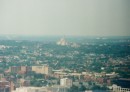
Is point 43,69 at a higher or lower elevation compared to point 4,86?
higher

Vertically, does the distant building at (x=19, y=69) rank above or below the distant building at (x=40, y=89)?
above

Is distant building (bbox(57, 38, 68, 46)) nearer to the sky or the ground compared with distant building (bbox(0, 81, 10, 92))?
nearer to the sky

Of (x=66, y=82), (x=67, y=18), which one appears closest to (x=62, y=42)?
(x=67, y=18)

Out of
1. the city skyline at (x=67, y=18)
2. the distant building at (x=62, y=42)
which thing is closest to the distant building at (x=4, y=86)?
the city skyline at (x=67, y=18)

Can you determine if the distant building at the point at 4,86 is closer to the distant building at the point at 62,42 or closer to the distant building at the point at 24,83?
the distant building at the point at 24,83

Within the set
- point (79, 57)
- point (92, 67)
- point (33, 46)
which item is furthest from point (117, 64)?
point (33, 46)

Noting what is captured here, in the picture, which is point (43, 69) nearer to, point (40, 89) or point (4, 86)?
point (40, 89)

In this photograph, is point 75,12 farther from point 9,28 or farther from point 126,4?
point 9,28

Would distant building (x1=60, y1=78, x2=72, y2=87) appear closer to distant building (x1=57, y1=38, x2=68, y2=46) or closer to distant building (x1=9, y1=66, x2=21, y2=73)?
distant building (x1=57, y1=38, x2=68, y2=46)

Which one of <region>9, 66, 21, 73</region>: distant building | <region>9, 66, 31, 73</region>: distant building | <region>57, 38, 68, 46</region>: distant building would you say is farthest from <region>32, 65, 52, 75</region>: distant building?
<region>57, 38, 68, 46</region>: distant building
